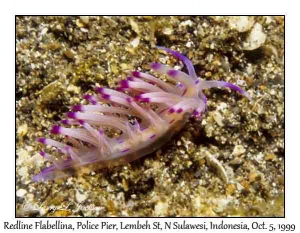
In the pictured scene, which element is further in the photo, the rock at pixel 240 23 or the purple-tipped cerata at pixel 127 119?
the rock at pixel 240 23

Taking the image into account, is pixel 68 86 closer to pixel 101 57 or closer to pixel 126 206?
pixel 101 57

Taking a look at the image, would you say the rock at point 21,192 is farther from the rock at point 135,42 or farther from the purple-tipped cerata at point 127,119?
the rock at point 135,42

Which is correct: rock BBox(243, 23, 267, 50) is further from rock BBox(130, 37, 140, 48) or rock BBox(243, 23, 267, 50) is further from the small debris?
the small debris

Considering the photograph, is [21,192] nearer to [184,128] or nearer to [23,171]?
[23,171]

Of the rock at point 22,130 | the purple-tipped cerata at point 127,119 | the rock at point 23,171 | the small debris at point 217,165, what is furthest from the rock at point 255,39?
the rock at point 23,171

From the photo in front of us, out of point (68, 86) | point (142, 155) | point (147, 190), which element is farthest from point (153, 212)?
point (68, 86)

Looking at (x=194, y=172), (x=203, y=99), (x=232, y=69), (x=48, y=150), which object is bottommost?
(x=194, y=172)
